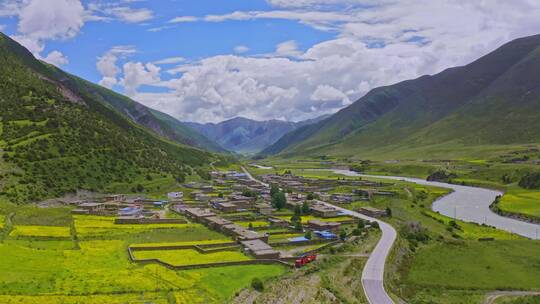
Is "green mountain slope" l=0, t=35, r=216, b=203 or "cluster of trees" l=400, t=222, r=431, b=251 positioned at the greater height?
"green mountain slope" l=0, t=35, r=216, b=203

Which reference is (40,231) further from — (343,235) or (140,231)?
(343,235)

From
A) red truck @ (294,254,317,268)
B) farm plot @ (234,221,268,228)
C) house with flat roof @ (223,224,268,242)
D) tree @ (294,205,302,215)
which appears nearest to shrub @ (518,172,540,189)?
tree @ (294,205,302,215)

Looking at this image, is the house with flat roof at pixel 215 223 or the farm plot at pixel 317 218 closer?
the house with flat roof at pixel 215 223

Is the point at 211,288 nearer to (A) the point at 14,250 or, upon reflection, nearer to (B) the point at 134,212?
(A) the point at 14,250

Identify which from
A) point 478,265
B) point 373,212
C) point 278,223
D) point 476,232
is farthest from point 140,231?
point 476,232

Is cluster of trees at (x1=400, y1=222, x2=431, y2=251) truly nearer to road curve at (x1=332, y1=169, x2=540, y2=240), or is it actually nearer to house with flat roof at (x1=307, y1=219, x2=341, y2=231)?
house with flat roof at (x1=307, y1=219, x2=341, y2=231)

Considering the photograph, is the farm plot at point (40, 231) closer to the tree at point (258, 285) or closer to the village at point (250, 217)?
the village at point (250, 217)

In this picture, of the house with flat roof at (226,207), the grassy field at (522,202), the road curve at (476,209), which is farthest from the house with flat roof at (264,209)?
the grassy field at (522,202)
